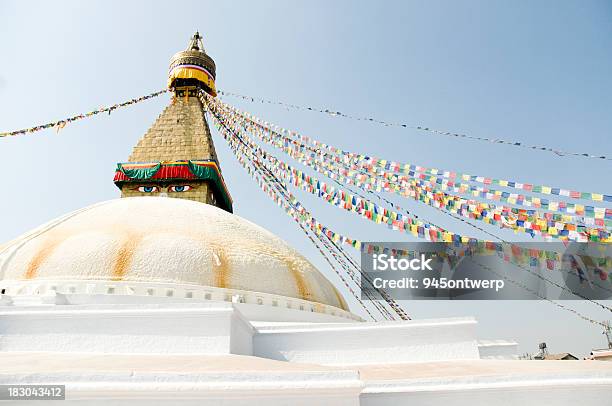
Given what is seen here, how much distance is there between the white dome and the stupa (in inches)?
0.9

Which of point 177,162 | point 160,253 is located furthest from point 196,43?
point 160,253

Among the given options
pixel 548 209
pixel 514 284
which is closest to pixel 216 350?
pixel 548 209

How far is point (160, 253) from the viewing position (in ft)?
21.0

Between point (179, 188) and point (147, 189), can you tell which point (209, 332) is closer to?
point (179, 188)

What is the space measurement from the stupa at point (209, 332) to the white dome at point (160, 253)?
22mm

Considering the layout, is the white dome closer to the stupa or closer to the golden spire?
the stupa

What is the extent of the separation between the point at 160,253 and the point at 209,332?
211cm

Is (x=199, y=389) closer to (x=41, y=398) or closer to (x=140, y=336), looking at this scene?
(x=41, y=398)

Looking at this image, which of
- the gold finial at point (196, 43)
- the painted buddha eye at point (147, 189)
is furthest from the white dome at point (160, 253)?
the gold finial at point (196, 43)

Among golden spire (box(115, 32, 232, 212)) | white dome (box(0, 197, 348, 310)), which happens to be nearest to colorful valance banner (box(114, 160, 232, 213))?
golden spire (box(115, 32, 232, 212))

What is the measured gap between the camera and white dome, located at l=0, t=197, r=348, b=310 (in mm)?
6195

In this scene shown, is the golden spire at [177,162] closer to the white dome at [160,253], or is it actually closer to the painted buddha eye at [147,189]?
the painted buddha eye at [147,189]

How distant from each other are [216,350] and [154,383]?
5.18 feet

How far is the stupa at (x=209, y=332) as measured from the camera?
3.21 m
